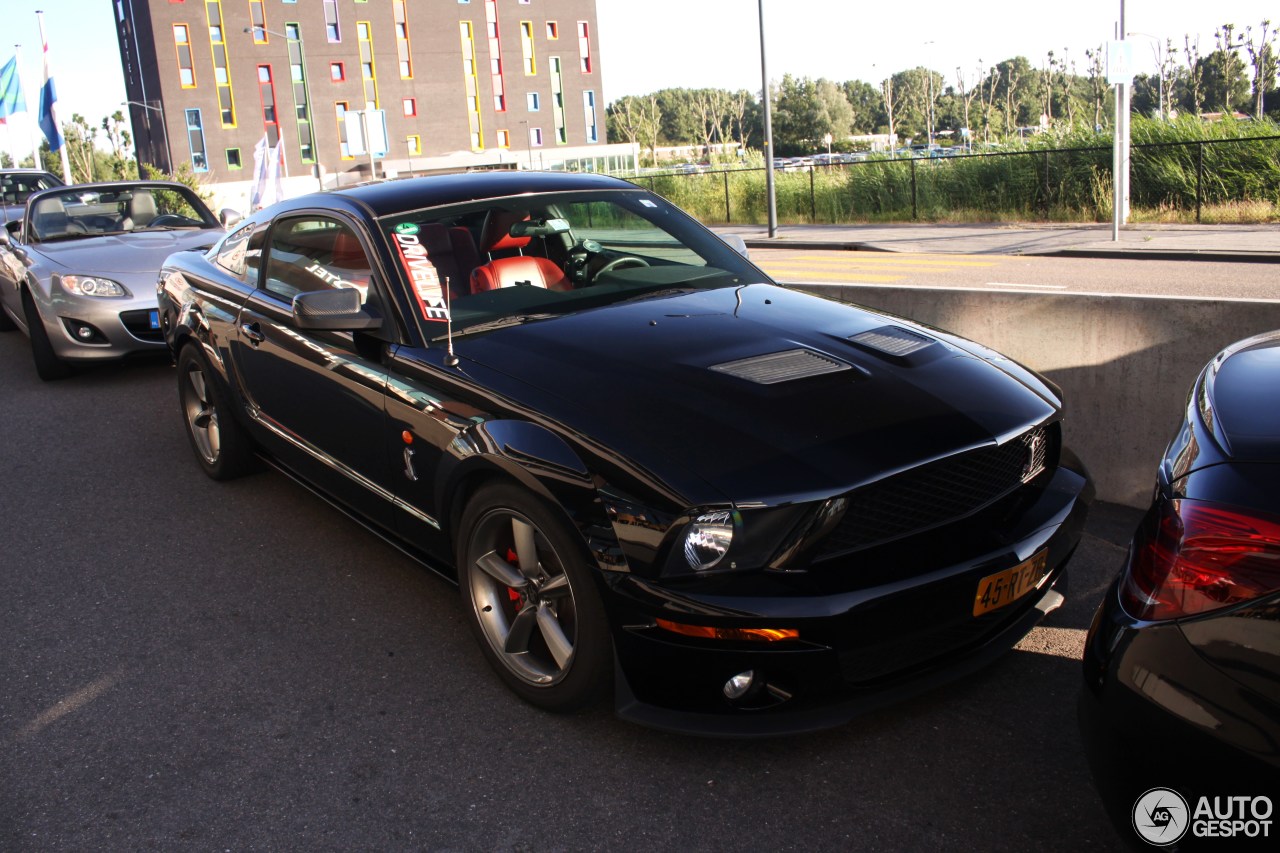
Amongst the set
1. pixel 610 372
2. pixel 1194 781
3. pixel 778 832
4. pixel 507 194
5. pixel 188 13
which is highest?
pixel 188 13

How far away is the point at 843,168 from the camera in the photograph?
27578 millimetres

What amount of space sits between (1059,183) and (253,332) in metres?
21.2

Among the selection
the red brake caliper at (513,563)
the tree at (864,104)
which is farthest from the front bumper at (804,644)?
the tree at (864,104)

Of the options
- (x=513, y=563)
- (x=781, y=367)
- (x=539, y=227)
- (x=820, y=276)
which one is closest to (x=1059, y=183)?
(x=820, y=276)

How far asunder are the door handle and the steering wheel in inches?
65.1

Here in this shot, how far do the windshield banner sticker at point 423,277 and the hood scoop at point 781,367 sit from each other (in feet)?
3.67

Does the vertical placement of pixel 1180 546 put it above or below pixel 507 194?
below

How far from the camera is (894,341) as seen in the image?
3.71 meters

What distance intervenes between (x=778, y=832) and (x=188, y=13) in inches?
2835

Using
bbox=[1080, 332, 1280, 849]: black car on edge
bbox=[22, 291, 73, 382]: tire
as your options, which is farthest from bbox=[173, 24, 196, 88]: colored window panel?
bbox=[1080, 332, 1280, 849]: black car on edge

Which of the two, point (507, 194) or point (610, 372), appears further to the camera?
point (507, 194)

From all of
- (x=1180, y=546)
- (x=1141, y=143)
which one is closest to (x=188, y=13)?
(x=1141, y=143)

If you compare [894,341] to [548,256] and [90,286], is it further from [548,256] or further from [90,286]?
[90,286]

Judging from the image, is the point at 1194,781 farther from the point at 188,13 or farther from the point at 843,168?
the point at 188,13
